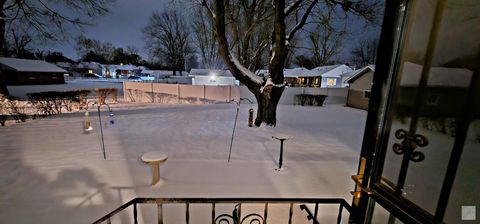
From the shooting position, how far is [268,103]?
7844mm

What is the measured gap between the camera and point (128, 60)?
217 ft

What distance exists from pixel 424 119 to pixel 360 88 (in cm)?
1600

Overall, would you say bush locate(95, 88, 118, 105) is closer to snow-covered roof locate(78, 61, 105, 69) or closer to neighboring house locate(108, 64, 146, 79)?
neighboring house locate(108, 64, 146, 79)

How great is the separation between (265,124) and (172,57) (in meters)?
31.9

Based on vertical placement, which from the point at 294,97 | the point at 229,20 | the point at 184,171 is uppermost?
the point at 229,20

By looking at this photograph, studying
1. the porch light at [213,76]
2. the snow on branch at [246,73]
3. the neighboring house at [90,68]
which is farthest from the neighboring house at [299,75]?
the neighboring house at [90,68]

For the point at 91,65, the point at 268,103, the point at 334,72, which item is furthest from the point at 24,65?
the point at 334,72

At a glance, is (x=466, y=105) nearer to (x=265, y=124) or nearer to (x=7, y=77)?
(x=265, y=124)

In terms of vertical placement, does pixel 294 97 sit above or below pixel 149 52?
below

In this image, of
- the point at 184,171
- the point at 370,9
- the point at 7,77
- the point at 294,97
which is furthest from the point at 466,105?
the point at 7,77

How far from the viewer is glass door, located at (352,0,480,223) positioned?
886 mm

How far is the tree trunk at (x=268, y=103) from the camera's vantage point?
767 cm

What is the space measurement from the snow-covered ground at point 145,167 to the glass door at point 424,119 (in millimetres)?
2651

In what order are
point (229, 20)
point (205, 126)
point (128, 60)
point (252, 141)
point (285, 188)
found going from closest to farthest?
1. point (285, 188)
2. point (252, 141)
3. point (205, 126)
4. point (229, 20)
5. point (128, 60)
